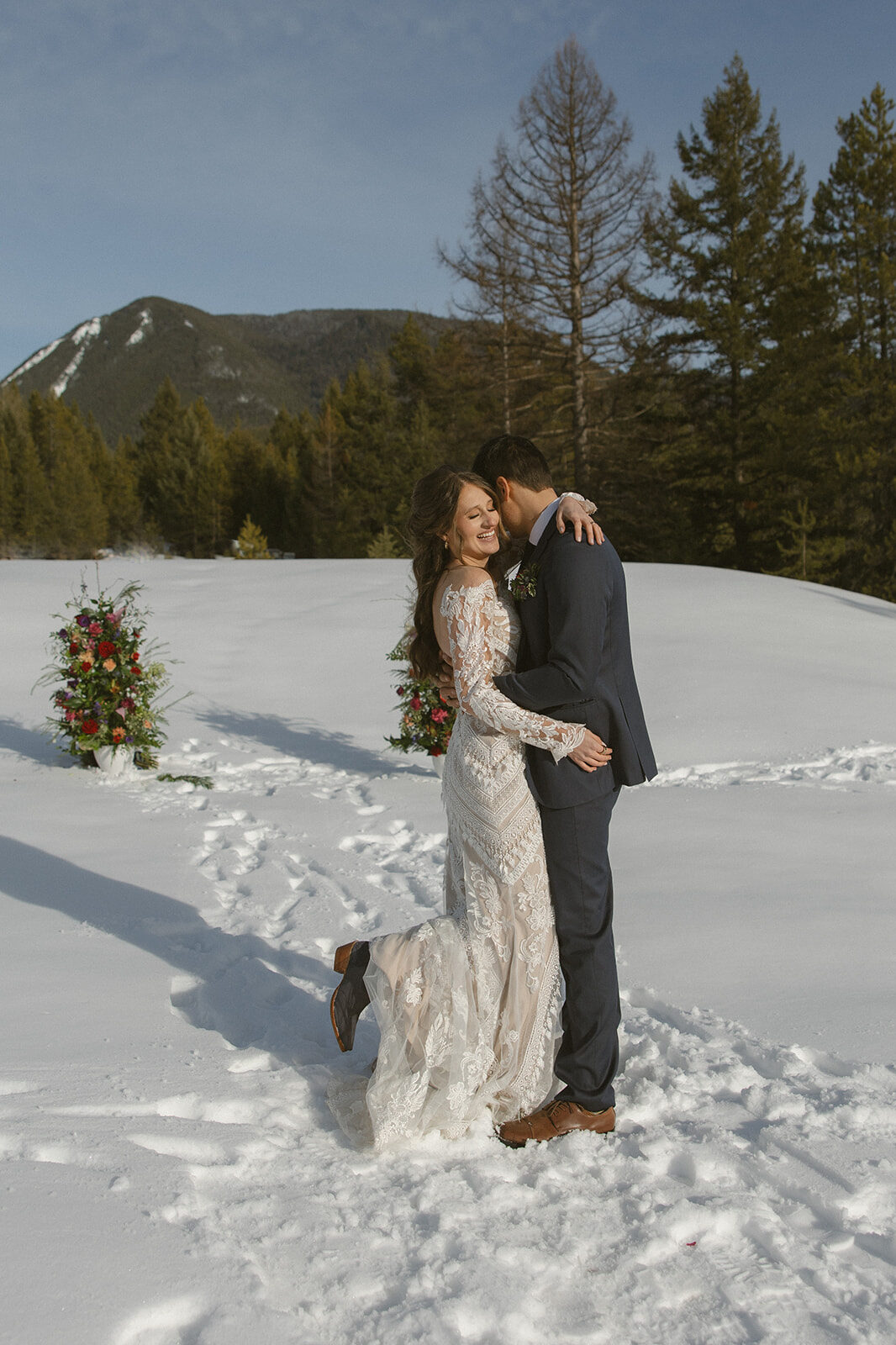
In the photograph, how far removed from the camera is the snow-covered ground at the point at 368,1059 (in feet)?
5.84

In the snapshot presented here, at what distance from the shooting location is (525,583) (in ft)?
8.22

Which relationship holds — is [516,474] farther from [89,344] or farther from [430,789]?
[89,344]

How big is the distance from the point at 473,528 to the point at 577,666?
0.47 metres

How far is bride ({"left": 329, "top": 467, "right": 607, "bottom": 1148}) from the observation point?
96.3 inches

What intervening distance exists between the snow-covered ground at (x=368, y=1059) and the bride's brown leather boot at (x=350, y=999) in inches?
5.8

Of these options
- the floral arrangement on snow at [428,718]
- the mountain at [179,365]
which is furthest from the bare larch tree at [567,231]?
the mountain at [179,365]

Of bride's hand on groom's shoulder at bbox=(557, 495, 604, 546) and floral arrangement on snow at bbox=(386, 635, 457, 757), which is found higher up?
bride's hand on groom's shoulder at bbox=(557, 495, 604, 546)

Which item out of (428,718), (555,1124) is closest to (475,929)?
(555,1124)

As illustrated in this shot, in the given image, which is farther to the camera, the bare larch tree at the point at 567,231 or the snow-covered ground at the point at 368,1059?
the bare larch tree at the point at 567,231

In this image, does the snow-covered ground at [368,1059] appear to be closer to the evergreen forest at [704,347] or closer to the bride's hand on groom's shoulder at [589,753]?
→ the bride's hand on groom's shoulder at [589,753]

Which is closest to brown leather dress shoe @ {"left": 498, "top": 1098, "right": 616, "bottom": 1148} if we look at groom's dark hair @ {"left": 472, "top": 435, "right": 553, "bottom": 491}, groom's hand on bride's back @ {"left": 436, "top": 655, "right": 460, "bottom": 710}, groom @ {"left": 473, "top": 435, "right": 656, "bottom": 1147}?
groom @ {"left": 473, "top": 435, "right": 656, "bottom": 1147}

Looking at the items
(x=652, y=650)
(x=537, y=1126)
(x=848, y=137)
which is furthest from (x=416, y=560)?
(x=848, y=137)

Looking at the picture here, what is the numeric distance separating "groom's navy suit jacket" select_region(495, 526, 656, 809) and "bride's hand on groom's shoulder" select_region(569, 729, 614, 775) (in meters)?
0.04

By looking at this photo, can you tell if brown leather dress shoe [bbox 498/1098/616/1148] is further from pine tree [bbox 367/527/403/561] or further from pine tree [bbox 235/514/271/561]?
pine tree [bbox 235/514/271/561]
